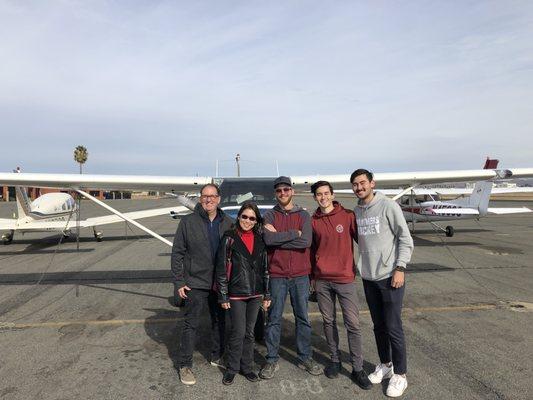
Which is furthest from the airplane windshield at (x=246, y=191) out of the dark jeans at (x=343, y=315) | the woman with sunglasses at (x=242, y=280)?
the dark jeans at (x=343, y=315)

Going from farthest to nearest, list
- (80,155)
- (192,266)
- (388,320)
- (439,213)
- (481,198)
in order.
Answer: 1. (80,155)
2. (481,198)
3. (439,213)
4. (192,266)
5. (388,320)

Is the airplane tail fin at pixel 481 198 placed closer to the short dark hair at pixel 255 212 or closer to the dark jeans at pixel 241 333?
the short dark hair at pixel 255 212

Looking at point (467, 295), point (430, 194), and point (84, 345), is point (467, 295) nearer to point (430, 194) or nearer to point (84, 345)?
point (84, 345)

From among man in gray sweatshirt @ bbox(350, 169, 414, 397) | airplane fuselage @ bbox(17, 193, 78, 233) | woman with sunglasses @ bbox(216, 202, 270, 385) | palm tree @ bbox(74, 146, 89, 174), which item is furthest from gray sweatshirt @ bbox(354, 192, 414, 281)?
palm tree @ bbox(74, 146, 89, 174)

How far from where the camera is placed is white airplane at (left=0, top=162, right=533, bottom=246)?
6.17 meters

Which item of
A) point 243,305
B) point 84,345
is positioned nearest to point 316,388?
point 243,305

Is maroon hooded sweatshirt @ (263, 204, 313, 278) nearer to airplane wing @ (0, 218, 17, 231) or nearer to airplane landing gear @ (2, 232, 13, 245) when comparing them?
airplane wing @ (0, 218, 17, 231)

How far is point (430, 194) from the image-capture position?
17.1m

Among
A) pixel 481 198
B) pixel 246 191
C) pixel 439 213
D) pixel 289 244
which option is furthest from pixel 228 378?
pixel 481 198

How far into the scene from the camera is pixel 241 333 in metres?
3.37

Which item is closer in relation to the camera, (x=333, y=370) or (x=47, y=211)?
(x=333, y=370)

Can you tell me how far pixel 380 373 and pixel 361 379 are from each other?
0.69ft

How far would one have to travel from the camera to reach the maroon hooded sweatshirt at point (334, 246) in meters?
3.46

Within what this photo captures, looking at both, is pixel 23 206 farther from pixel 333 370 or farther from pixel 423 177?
pixel 333 370
